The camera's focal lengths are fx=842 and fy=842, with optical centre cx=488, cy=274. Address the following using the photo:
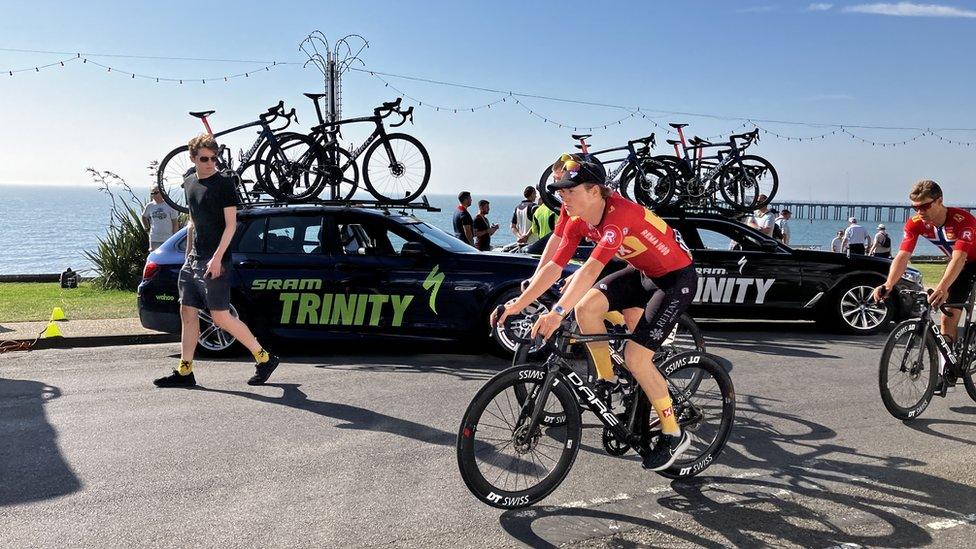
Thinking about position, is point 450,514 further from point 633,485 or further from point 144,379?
point 144,379

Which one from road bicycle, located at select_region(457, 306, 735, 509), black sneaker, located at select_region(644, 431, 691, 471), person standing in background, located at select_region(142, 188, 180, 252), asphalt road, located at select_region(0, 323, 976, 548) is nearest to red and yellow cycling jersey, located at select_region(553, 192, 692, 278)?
road bicycle, located at select_region(457, 306, 735, 509)

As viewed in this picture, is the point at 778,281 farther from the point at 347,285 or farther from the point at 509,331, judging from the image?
the point at 347,285

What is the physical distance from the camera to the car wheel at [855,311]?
1089cm

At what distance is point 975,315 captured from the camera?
6605mm

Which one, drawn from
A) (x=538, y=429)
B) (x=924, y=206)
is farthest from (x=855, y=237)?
(x=538, y=429)

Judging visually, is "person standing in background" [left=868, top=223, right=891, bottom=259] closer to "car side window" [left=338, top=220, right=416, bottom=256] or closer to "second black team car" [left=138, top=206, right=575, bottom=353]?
"second black team car" [left=138, top=206, right=575, bottom=353]

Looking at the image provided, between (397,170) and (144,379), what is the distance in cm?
423

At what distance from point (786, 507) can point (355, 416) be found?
123 inches

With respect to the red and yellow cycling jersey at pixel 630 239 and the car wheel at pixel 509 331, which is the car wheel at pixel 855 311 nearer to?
the car wheel at pixel 509 331

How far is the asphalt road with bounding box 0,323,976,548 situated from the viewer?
4008mm

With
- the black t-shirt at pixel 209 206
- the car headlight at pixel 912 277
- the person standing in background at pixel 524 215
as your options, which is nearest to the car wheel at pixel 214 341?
the black t-shirt at pixel 209 206

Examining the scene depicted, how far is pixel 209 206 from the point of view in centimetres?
695

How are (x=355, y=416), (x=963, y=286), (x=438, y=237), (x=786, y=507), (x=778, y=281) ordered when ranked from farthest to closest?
(x=778, y=281) → (x=438, y=237) → (x=963, y=286) → (x=355, y=416) → (x=786, y=507)

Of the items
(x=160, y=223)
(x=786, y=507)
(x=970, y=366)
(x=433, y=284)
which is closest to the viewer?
(x=786, y=507)
